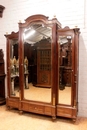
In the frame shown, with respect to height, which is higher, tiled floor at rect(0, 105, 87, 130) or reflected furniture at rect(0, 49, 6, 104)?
reflected furniture at rect(0, 49, 6, 104)

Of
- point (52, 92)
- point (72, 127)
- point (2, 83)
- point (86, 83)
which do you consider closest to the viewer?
point (72, 127)

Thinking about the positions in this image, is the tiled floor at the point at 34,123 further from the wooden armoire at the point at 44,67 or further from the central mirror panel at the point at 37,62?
the central mirror panel at the point at 37,62

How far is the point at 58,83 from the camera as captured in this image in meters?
2.76

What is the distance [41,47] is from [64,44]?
48 centimetres

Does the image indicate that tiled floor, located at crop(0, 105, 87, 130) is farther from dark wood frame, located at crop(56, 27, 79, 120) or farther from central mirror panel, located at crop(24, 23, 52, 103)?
central mirror panel, located at crop(24, 23, 52, 103)

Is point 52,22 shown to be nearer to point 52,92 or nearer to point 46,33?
point 46,33

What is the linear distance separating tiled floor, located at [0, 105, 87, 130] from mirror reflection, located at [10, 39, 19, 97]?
0.49 metres

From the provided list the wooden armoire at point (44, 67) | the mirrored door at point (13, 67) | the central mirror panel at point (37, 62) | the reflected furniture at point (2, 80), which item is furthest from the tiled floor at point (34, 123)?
the reflected furniture at point (2, 80)

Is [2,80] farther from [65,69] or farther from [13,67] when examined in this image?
[65,69]

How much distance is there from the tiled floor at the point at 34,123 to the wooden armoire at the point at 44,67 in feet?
0.44

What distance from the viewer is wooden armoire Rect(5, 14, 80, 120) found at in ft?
8.77

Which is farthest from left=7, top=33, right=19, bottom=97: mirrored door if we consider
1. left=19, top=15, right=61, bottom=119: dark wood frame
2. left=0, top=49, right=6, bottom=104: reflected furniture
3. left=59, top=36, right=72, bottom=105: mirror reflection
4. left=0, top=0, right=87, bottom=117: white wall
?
left=59, top=36, right=72, bottom=105: mirror reflection

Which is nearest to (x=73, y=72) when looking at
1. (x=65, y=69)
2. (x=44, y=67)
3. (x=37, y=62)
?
(x=65, y=69)

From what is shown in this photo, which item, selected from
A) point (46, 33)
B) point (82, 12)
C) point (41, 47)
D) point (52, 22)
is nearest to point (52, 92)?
point (41, 47)
